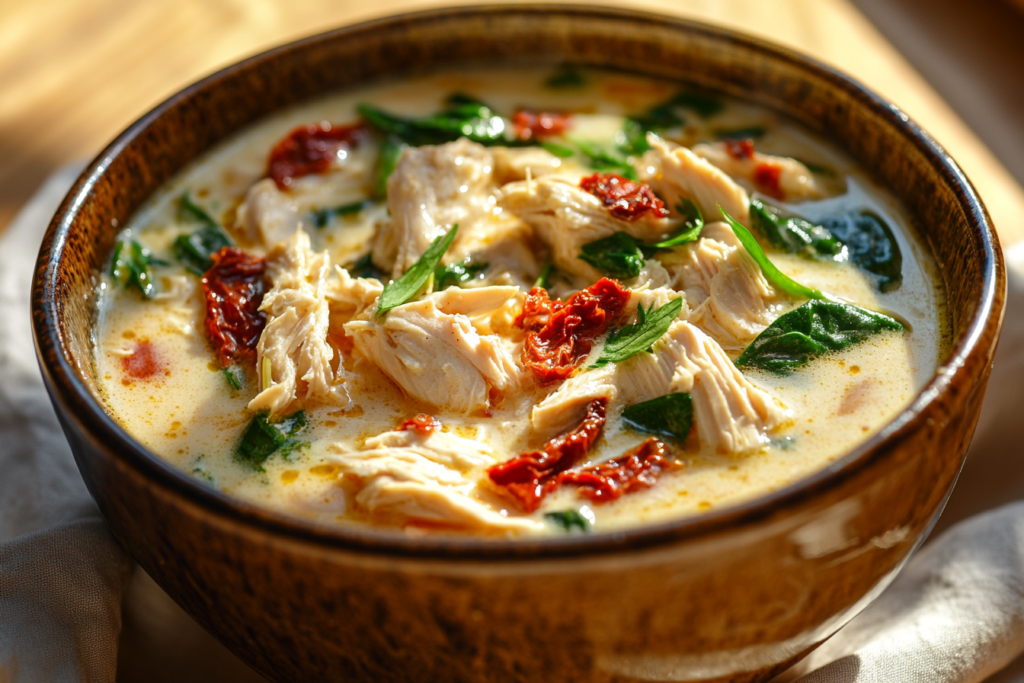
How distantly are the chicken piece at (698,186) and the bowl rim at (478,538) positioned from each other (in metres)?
0.48

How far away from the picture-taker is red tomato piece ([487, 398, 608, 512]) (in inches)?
71.6

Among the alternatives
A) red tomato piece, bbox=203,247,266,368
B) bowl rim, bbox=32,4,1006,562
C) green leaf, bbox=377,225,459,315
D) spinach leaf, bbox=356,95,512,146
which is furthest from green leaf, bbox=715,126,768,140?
red tomato piece, bbox=203,247,266,368

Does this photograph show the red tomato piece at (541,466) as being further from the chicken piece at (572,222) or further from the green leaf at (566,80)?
the green leaf at (566,80)

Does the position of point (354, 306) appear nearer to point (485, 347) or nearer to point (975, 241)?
point (485, 347)

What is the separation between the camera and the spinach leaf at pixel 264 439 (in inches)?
78.7

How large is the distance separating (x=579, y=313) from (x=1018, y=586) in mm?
1200

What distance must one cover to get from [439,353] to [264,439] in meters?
0.40

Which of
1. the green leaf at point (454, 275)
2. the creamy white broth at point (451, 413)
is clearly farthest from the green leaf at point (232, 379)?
the green leaf at point (454, 275)

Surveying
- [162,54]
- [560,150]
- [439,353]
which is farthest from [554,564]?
[162,54]

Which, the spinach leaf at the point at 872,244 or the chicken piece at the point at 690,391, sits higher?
the spinach leaf at the point at 872,244

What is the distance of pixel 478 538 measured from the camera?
4.97ft

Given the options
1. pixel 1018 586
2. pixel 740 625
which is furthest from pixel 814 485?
pixel 1018 586

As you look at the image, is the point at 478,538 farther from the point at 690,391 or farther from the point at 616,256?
the point at 616,256

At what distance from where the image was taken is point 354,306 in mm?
2285
